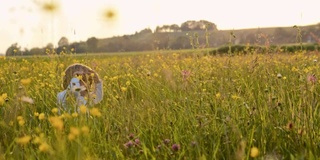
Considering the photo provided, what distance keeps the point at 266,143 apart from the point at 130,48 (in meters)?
43.5

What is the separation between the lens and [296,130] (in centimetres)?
200

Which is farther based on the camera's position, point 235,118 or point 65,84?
point 65,84

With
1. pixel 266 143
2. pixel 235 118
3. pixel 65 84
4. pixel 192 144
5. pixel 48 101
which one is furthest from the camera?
pixel 65 84

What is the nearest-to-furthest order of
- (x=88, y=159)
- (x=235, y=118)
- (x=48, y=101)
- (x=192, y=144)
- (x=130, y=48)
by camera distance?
(x=88, y=159) → (x=192, y=144) → (x=235, y=118) → (x=48, y=101) → (x=130, y=48)

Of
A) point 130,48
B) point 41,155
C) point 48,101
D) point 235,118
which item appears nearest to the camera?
point 41,155

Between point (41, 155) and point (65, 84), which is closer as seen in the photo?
point (41, 155)

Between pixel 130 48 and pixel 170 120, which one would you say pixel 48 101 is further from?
pixel 130 48

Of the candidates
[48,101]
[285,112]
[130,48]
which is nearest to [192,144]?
[285,112]

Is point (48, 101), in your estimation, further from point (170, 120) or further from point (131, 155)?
point (131, 155)

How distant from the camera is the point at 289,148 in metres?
2.00

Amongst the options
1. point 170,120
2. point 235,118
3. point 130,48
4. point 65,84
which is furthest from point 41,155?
point 130,48

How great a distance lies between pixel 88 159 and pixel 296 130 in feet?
3.30

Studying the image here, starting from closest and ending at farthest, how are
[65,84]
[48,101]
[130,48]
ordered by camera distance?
[48,101] → [65,84] → [130,48]

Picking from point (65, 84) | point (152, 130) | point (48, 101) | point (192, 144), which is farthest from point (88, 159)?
point (65, 84)
